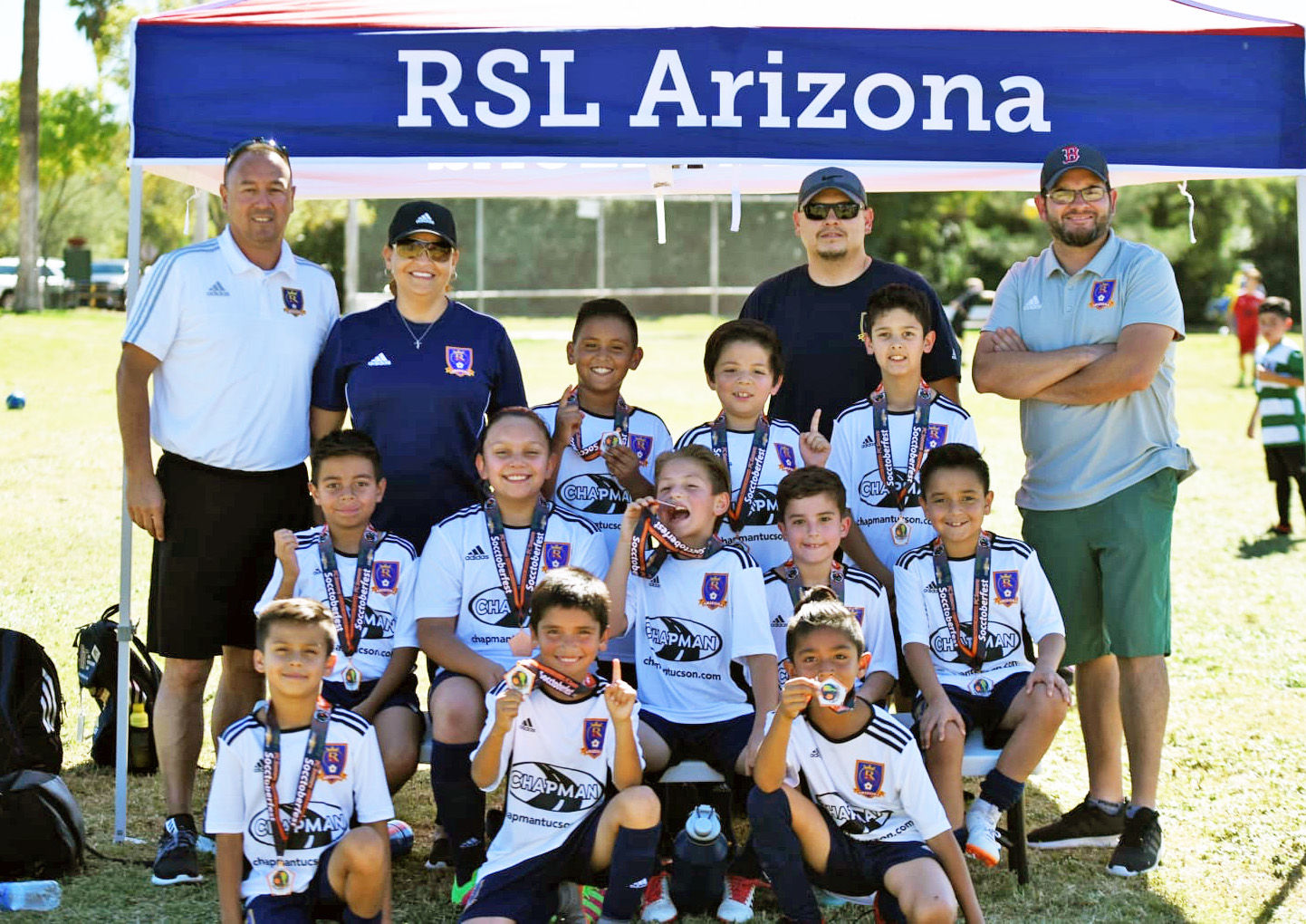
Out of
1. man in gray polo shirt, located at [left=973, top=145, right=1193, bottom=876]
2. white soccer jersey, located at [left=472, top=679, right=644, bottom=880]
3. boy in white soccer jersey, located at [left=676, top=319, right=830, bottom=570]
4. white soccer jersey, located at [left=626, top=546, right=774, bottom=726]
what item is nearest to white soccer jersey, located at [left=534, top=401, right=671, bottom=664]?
boy in white soccer jersey, located at [left=676, top=319, right=830, bottom=570]

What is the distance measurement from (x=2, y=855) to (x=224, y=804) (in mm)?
1112

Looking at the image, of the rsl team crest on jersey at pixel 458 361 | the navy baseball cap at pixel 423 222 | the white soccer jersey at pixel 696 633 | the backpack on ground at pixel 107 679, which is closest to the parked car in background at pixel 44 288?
the backpack on ground at pixel 107 679

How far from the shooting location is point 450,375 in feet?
16.1

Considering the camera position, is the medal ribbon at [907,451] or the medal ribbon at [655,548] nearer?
the medal ribbon at [655,548]

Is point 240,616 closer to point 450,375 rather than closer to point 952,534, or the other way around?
point 450,375

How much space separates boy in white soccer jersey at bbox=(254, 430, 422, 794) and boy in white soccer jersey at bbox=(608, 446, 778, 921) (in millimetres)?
731

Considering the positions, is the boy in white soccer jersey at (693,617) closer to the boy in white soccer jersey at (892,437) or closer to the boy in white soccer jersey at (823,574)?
the boy in white soccer jersey at (823,574)

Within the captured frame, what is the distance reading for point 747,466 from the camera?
4883 millimetres

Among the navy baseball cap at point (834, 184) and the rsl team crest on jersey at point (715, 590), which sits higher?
the navy baseball cap at point (834, 184)

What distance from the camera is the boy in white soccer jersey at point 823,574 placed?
4.51 metres

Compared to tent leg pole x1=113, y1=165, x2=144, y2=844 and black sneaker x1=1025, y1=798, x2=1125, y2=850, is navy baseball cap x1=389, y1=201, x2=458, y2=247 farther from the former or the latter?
black sneaker x1=1025, y1=798, x2=1125, y2=850

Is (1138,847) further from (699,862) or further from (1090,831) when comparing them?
(699,862)

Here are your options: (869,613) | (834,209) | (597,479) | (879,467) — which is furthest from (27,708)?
(834,209)

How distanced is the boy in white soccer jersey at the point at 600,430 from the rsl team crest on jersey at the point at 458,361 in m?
0.32
